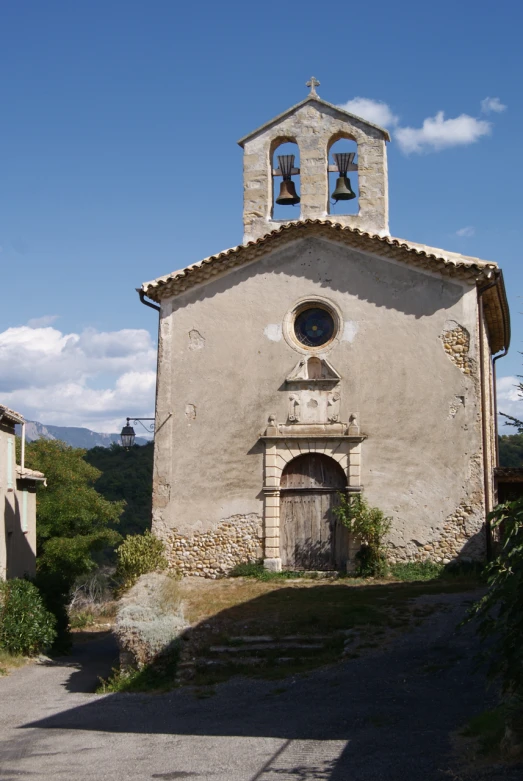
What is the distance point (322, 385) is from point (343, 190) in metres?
4.29

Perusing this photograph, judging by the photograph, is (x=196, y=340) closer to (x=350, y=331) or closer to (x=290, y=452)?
(x=290, y=452)

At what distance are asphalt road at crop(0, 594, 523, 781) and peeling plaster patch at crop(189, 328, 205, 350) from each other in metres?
7.58

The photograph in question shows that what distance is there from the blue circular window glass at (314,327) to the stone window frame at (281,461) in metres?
2.05

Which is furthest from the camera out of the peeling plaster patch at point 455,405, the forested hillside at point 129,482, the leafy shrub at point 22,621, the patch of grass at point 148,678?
the forested hillside at point 129,482

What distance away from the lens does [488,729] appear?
8602 mm

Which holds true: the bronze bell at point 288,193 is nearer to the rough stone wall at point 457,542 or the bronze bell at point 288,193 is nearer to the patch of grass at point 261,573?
the rough stone wall at point 457,542

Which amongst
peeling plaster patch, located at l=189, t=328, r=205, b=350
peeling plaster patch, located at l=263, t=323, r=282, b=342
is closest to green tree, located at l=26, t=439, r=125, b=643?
peeling plaster patch, located at l=189, t=328, r=205, b=350

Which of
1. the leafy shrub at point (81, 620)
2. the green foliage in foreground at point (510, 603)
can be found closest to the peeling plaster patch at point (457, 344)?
the green foliage in foreground at point (510, 603)

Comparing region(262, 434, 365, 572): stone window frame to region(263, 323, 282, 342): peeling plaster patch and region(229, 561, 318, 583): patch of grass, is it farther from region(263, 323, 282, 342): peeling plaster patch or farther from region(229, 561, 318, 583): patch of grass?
region(263, 323, 282, 342): peeling plaster patch

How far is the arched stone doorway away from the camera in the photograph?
1822 cm

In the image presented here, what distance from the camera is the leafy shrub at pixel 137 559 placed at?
690 inches

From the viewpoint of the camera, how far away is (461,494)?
17.6m

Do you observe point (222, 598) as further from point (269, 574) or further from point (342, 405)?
point (342, 405)

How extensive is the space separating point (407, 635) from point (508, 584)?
5951 mm
